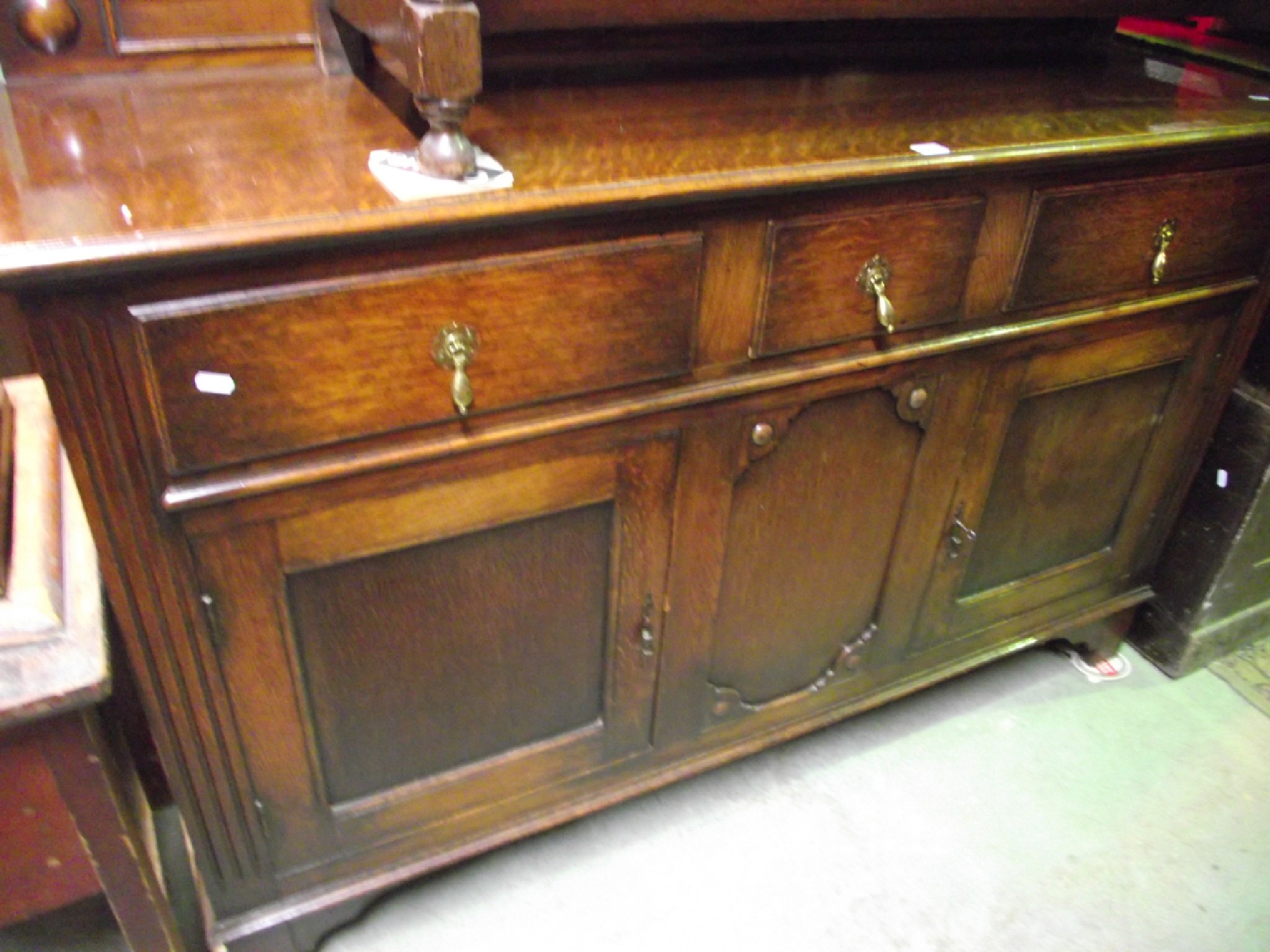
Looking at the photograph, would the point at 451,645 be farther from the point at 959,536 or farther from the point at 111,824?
the point at 959,536

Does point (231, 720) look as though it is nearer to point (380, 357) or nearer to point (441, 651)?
point (441, 651)

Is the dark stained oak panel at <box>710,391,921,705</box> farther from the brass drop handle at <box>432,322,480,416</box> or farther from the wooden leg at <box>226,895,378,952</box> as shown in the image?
the wooden leg at <box>226,895,378,952</box>

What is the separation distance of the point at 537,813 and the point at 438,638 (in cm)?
29

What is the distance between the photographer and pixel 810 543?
1.06 meters

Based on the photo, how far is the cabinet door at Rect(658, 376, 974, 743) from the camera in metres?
0.96

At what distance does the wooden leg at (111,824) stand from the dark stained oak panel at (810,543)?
58 centimetres

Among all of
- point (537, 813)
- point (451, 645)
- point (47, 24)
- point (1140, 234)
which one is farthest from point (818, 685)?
point (47, 24)

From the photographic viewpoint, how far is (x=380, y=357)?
2.36 ft

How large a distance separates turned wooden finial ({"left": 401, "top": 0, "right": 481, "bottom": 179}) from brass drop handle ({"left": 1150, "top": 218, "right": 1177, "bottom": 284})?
0.76 m

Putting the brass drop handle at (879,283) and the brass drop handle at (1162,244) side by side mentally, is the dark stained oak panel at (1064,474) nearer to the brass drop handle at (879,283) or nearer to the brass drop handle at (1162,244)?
the brass drop handle at (1162,244)

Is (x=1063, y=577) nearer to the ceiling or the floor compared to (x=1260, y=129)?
nearer to the floor

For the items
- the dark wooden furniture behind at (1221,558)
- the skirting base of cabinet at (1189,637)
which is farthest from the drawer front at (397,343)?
the skirting base of cabinet at (1189,637)

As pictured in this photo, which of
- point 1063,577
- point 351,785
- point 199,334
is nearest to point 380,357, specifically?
point 199,334

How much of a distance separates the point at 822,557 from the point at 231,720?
0.61 metres
